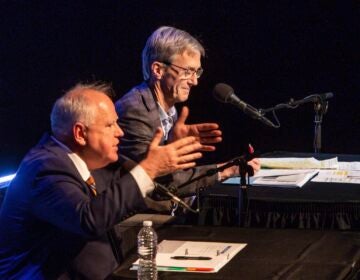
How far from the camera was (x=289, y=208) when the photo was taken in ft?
10.4

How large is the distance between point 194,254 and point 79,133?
23.3 inches

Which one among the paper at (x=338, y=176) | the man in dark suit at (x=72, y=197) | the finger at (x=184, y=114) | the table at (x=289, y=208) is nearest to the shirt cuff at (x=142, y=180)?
the man in dark suit at (x=72, y=197)

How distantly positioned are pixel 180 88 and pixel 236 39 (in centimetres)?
198

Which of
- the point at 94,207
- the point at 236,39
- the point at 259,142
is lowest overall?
the point at 259,142

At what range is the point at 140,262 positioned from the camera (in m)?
2.24

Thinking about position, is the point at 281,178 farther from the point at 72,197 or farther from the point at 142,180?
the point at 72,197

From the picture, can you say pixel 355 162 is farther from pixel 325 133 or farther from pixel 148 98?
pixel 325 133

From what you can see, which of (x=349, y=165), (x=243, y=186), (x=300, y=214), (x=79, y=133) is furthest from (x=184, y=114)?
(x=349, y=165)

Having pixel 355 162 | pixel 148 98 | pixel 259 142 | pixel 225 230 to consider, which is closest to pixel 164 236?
pixel 225 230

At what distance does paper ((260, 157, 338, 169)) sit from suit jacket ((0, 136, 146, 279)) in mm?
Result: 1617

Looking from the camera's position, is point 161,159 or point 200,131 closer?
point 161,159

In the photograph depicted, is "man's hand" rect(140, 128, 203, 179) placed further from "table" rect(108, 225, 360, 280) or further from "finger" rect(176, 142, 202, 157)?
"table" rect(108, 225, 360, 280)

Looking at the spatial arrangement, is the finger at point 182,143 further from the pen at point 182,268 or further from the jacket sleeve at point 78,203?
the pen at point 182,268

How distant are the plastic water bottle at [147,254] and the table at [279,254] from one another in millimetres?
32
